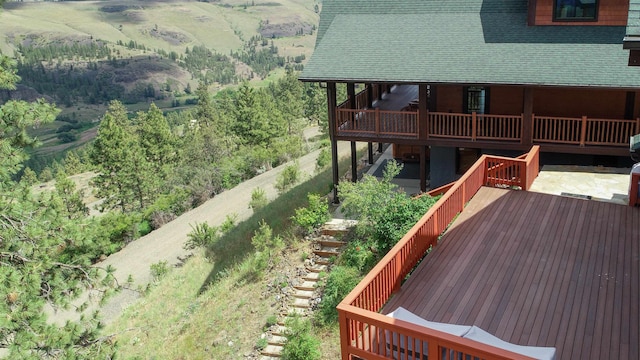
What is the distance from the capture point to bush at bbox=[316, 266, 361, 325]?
13891 mm

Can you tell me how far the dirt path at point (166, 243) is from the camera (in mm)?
24094

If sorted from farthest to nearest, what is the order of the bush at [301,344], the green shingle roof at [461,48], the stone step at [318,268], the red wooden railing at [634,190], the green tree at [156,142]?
the green tree at [156,142] < the stone step at [318,268] < the green shingle roof at [461,48] < the bush at [301,344] < the red wooden railing at [634,190]

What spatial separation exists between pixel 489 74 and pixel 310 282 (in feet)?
27.7

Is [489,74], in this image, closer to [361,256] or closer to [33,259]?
[361,256]

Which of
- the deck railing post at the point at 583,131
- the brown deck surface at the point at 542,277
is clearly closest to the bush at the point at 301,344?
the brown deck surface at the point at 542,277

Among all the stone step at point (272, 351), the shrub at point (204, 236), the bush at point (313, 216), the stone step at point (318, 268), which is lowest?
the shrub at point (204, 236)

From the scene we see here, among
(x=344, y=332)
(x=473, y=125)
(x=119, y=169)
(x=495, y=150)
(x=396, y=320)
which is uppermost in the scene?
(x=473, y=125)

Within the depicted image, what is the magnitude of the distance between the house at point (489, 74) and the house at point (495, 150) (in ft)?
0.16

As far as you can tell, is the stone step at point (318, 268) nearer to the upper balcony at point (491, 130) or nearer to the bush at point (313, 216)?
the bush at point (313, 216)

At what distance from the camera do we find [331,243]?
1727 centimetres

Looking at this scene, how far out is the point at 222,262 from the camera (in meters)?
21.6

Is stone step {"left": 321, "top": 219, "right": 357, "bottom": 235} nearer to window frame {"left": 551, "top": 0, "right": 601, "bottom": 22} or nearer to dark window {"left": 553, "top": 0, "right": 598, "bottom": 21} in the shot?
window frame {"left": 551, "top": 0, "right": 601, "bottom": 22}

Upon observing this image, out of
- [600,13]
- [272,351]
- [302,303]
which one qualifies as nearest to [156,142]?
[302,303]

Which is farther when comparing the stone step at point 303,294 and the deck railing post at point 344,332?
the stone step at point 303,294
